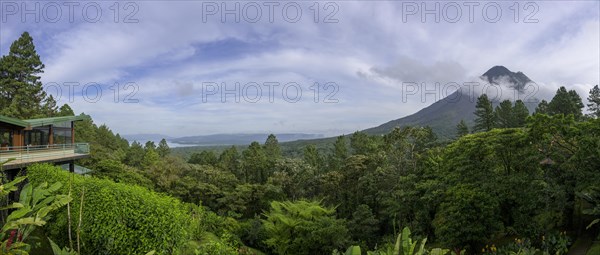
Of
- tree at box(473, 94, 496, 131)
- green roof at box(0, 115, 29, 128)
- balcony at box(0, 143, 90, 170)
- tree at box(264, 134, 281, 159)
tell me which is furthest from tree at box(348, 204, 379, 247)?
tree at box(264, 134, 281, 159)

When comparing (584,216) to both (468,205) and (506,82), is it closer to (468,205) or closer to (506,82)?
(468,205)

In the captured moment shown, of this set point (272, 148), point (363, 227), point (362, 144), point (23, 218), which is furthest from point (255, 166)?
point (23, 218)

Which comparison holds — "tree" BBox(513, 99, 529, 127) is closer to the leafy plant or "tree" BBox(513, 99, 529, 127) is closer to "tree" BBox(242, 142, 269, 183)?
"tree" BBox(242, 142, 269, 183)

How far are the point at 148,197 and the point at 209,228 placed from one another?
13.6m

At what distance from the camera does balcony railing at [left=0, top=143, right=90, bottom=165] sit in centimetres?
1259

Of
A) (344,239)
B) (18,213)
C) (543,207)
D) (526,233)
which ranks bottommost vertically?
(344,239)

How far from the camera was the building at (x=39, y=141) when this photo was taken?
520 inches

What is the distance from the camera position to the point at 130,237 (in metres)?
6.57

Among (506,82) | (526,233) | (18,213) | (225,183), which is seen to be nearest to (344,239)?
(526,233)

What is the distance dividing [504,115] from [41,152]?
1390 inches

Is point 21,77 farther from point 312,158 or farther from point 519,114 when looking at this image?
point 519,114

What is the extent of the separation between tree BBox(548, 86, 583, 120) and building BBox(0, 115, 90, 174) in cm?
3321

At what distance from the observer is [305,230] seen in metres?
20.0

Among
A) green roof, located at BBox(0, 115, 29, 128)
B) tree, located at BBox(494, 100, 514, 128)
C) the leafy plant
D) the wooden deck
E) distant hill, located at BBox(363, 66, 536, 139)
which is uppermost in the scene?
distant hill, located at BBox(363, 66, 536, 139)
